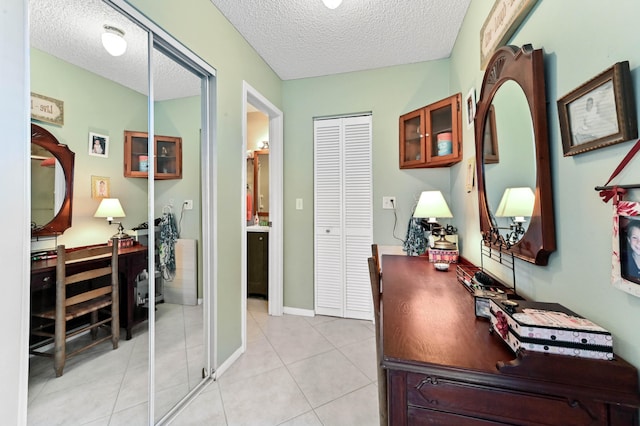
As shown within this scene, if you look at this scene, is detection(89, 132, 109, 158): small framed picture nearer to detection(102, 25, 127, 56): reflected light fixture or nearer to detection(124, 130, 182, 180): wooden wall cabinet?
detection(124, 130, 182, 180): wooden wall cabinet

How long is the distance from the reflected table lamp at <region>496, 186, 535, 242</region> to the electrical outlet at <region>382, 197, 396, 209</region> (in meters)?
1.46

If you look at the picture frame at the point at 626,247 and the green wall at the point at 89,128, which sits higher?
the green wall at the point at 89,128

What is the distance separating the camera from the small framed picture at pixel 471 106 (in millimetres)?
1670

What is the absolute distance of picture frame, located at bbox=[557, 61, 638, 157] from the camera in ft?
1.99

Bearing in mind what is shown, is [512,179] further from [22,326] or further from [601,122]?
[22,326]

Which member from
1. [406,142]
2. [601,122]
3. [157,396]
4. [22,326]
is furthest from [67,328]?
[406,142]

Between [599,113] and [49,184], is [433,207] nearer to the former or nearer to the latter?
[599,113]

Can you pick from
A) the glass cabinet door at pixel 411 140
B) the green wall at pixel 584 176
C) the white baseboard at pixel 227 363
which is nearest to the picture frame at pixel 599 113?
the green wall at pixel 584 176

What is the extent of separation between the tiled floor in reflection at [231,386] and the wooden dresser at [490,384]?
1038 mm

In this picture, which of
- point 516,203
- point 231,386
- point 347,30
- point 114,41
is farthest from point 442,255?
point 114,41

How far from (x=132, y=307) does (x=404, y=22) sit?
2705mm

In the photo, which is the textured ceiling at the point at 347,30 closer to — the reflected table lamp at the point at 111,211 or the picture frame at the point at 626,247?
the reflected table lamp at the point at 111,211

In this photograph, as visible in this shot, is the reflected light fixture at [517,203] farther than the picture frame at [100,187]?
No

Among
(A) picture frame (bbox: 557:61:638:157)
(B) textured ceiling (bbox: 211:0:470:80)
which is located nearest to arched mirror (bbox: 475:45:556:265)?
(A) picture frame (bbox: 557:61:638:157)
